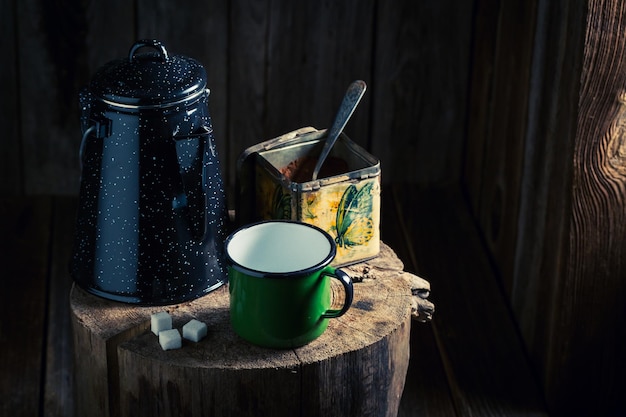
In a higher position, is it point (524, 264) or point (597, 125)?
point (597, 125)

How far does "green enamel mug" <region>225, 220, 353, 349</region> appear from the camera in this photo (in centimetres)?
122

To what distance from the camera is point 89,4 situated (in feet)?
6.66

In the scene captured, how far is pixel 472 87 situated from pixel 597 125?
56 centimetres

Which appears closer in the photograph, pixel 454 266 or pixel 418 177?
pixel 454 266

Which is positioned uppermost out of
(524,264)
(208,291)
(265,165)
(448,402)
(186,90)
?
(186,90)

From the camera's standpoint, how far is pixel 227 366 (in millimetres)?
1242

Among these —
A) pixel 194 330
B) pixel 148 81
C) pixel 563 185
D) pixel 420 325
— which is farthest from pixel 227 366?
pixel 420 325

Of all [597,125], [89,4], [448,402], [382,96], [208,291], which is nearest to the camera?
[208,291]

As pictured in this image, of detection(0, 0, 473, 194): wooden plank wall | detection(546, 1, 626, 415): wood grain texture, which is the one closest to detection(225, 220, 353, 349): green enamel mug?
detection(546, 1, 626, 415): wood grain texture

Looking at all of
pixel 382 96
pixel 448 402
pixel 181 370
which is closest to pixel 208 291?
→ pixel 181 370

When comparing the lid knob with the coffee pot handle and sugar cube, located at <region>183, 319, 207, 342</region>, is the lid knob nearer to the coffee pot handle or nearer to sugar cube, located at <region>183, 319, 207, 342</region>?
the coffee pot handle

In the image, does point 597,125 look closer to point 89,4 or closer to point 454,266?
point 454,266

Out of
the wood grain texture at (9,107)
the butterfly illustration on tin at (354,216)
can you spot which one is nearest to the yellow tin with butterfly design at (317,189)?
the butterfly illustration on tin at (354,216)

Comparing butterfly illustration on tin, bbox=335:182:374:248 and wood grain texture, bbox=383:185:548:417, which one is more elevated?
butterfly illustration on tin, bbox=335:182:374:248
